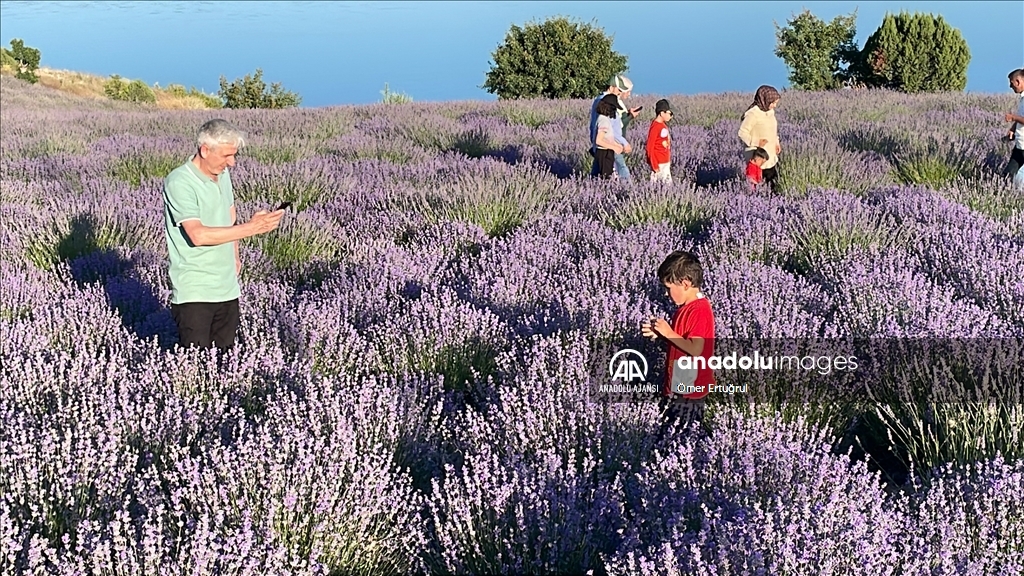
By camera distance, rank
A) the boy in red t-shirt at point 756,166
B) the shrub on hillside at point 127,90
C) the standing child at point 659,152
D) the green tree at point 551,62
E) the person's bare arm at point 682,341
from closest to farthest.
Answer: the person's bare arm at point 682,341
the boy in red t-shirt at point 756,166
the standing child at point 659,152
the green tree at point 551,62
the shrub on hillside at point 127,90

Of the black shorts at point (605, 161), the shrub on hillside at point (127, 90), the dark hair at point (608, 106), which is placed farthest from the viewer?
the shrub on hillside at point (127, 90)

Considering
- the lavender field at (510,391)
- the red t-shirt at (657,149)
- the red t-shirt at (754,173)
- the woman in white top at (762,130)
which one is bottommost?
the lavender field at (510,391)

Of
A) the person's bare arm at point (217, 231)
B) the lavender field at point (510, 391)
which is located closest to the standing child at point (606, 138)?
the lavender field at point (510, 391)

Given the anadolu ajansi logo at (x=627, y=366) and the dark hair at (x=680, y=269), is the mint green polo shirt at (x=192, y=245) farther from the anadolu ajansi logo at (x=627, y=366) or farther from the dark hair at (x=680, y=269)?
the dark hair at (x=680, y=269)

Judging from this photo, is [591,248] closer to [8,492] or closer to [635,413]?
[635,413]

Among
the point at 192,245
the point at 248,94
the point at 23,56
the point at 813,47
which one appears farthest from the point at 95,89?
the point at 192,245

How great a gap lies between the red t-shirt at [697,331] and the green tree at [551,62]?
65.7 ft

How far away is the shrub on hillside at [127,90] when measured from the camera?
106 feet

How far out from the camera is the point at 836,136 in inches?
354

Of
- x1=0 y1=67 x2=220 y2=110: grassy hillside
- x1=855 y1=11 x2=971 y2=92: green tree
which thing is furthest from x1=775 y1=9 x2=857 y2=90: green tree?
x1=0 y1=67 x2=220 y2=110: grassy hillside

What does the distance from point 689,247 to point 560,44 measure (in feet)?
61.3

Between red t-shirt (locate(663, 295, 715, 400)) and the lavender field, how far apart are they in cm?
13

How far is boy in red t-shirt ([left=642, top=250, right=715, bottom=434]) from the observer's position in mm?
2906

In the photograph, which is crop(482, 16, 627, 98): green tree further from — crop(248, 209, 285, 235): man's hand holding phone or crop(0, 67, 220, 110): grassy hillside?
crop(248, 209, 285, 235): man's hand holding phone
